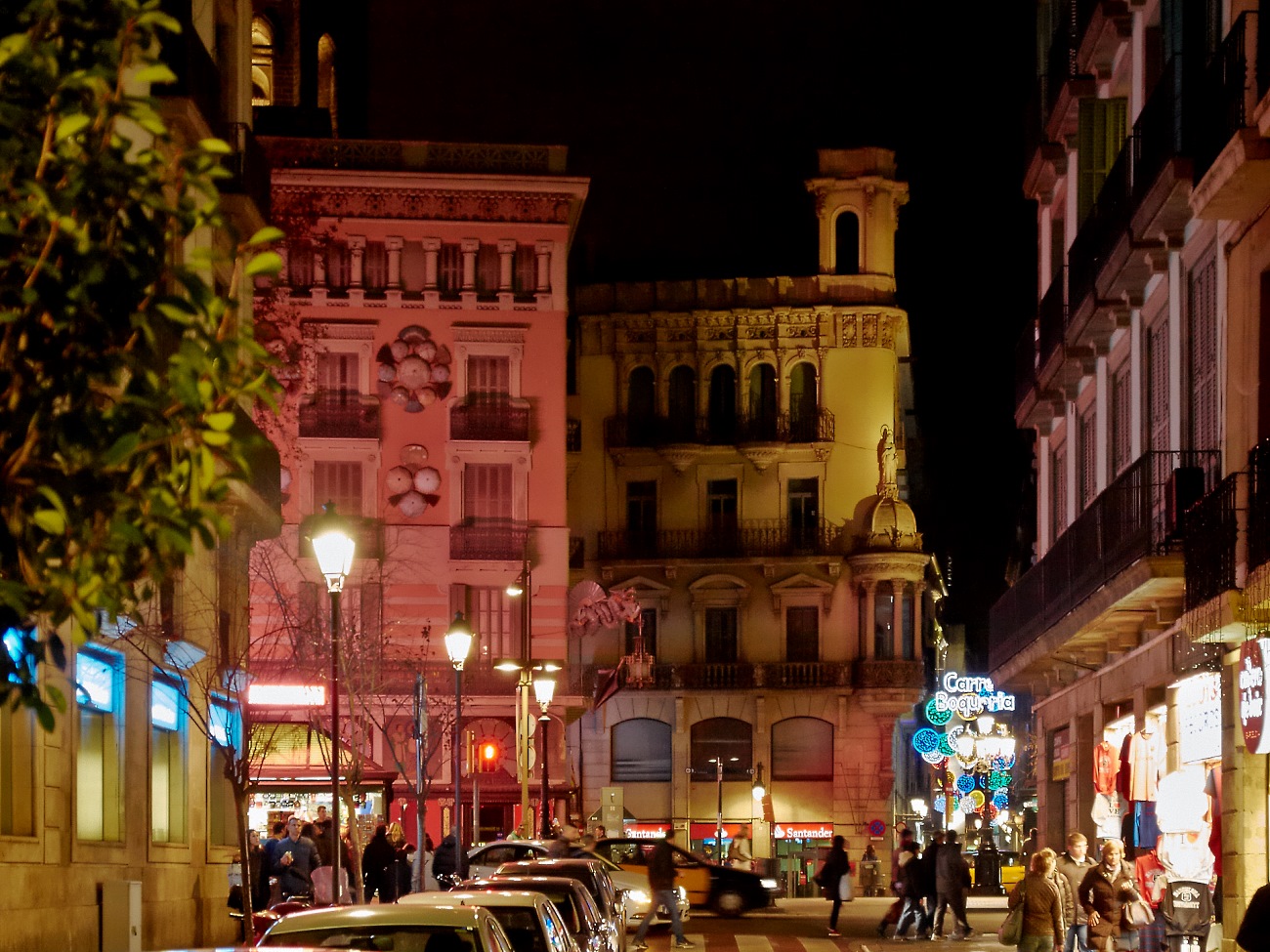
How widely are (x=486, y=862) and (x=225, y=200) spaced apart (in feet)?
42.7

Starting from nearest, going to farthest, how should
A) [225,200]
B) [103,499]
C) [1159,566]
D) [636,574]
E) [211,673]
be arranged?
[103,499] < [1159,566] < [225,200] < [211,673] < [636,574]

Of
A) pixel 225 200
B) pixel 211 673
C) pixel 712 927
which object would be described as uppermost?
pixel 225 200

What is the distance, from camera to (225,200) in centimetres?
2527

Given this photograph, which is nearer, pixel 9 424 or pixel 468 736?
pixel 9 424

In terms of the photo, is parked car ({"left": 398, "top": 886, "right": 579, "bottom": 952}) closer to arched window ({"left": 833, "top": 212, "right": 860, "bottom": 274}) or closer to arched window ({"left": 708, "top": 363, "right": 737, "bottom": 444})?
arched window ({"left": 708, "top": 363, "right": 737, "bottom": 444})

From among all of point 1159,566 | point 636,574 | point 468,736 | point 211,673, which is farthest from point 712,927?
point 636,574

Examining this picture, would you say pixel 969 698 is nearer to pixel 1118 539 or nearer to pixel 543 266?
pixel 543 266

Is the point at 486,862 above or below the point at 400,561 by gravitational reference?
below

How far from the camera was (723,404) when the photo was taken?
67.9 meters

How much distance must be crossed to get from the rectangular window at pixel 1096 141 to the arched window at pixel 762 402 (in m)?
37.5

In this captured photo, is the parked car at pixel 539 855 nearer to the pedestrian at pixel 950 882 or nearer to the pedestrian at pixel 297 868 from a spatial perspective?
the pedestrian at pixel 950 882

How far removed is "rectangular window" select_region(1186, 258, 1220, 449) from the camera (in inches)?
859

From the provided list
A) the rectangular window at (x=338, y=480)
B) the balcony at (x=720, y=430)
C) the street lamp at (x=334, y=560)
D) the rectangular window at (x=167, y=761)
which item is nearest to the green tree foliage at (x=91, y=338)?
the street lamp at (x=334, y=560)

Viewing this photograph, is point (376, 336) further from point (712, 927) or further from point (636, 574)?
point (712, 927)
